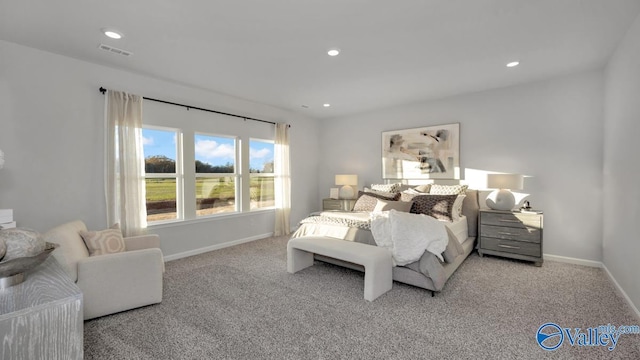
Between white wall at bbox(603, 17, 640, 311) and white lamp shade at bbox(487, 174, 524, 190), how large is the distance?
0.87 m

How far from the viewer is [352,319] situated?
2.36 metres

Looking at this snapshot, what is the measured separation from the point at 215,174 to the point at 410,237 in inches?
134

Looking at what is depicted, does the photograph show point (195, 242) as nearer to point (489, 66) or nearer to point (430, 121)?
point (430, 121)

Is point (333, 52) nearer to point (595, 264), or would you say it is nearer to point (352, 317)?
point (352, 317)

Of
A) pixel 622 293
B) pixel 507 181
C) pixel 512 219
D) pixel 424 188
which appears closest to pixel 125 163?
pixel 424 188

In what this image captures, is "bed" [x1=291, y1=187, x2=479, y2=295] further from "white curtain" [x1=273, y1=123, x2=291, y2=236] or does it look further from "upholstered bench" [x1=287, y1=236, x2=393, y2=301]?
"white curtain" [x1=273, y1=123, x2=291, y2=236]

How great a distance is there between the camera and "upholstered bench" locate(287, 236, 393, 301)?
2.68 meters

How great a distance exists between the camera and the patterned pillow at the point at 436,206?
3881 millimetres

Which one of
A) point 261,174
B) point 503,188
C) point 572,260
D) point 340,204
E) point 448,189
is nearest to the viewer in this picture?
point 572,260

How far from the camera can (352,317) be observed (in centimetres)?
239

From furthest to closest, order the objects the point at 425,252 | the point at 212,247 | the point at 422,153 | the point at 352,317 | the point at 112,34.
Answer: the point at 422,153, the point at 212,247, the point at 425,252, the point at 112,34, the point at 352,317

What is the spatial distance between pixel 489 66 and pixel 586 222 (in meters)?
2.51

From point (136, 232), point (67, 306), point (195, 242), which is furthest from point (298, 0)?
point (195, 242)

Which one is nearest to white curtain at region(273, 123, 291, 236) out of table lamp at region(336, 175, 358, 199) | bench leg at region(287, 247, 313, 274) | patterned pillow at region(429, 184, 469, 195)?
table lamp at region(336, 175, 358, 199)
